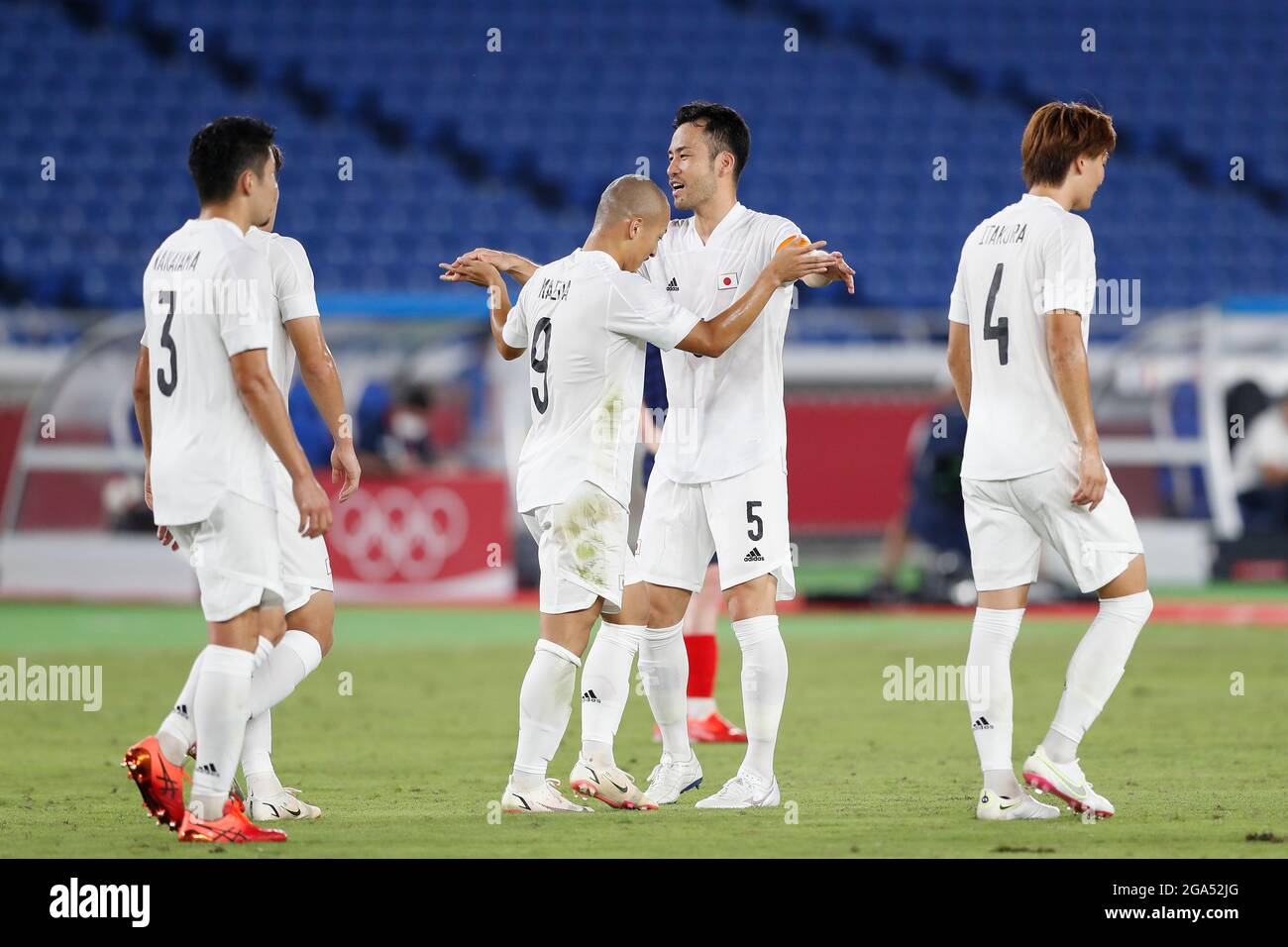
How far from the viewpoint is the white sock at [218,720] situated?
203 inches

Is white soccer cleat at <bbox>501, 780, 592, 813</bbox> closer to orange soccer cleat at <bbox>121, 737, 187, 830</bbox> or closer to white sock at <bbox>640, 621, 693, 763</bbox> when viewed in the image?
white sock at <bbox>640, 621, 693, 763</bbox>

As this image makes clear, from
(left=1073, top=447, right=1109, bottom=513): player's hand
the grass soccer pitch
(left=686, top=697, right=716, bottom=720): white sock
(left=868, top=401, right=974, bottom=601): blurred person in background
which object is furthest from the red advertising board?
(left=1073, top=447, right=1109, bottom=513): player's hand

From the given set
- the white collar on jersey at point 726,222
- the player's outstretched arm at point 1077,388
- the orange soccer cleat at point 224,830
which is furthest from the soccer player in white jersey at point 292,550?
the player's outstretched arm at point 1077,388

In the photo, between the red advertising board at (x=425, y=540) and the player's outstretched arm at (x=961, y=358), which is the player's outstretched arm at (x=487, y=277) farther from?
the red advertising board at (x=425, y=540)

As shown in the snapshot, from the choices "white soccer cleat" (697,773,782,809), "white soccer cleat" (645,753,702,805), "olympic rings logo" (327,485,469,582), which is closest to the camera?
"white soccer cleat" (697,773,782,809)

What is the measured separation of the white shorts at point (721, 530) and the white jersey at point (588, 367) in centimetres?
40

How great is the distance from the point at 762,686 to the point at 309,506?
1.80m

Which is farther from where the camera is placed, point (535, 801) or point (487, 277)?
point (487, 277)

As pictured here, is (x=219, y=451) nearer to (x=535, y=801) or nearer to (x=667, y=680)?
(x=535, y=801)

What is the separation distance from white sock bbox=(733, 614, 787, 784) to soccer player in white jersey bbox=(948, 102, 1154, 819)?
2.27 feet

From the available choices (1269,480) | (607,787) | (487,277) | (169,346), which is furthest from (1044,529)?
(1269,480)

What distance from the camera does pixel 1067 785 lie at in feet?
18.4

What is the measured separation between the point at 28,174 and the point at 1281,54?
58.4 ft

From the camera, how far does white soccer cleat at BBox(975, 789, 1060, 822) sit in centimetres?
562
